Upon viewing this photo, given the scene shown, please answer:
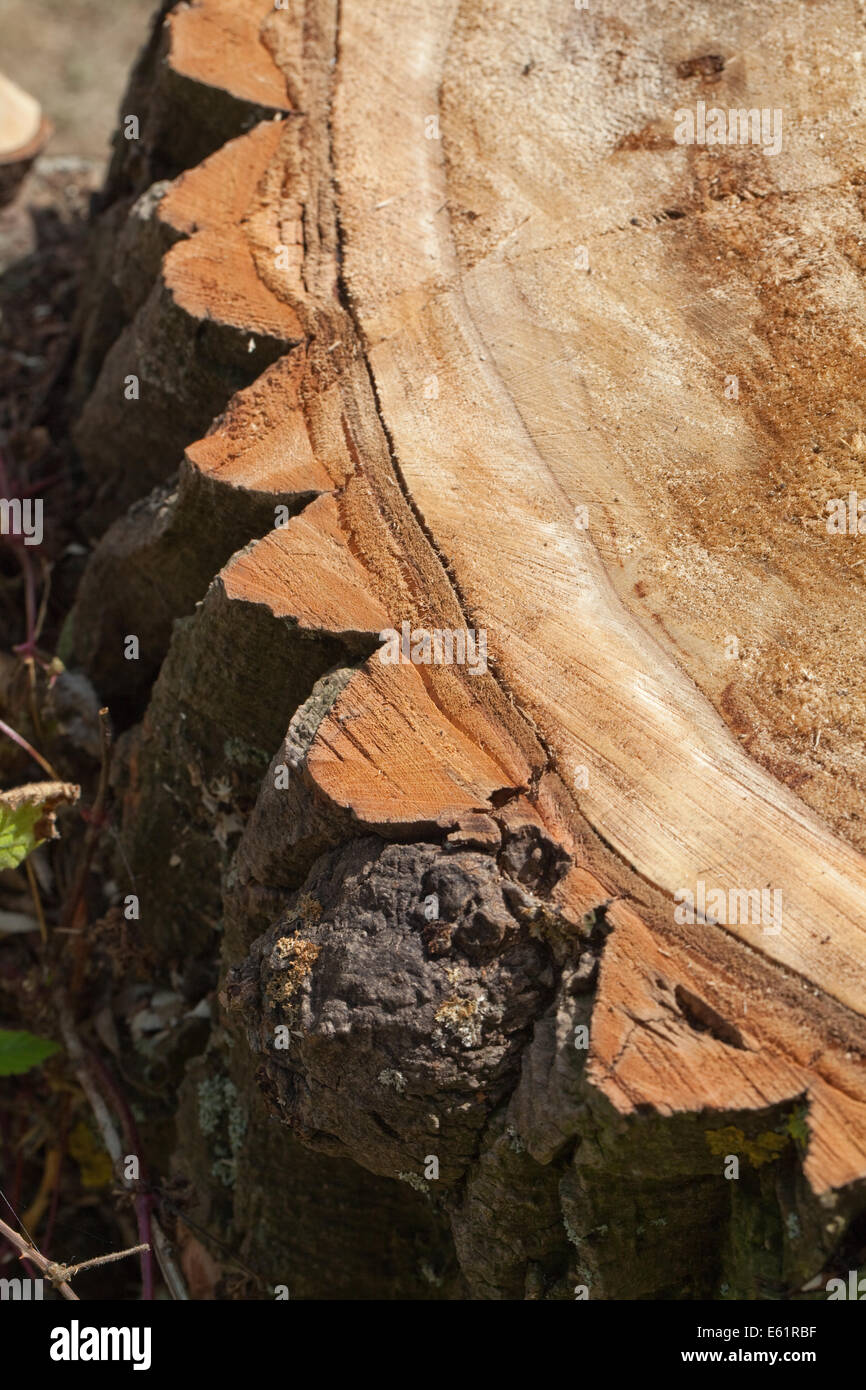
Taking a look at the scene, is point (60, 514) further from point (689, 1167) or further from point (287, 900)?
point (689, 1167)

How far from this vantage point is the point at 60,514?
11.2 ft

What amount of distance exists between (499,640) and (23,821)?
1.04m

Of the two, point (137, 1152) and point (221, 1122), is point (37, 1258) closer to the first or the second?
point (221, 1122)

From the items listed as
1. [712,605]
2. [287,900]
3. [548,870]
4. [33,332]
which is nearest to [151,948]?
[287,900]

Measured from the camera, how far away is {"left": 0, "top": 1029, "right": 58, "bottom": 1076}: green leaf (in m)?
2.43

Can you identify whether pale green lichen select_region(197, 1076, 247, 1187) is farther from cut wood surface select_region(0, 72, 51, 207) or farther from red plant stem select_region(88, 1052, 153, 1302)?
cut wood surface select_region(0, 72, 51, 207)

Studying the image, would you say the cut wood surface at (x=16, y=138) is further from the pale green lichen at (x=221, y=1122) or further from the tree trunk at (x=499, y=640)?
the pale green lichen at (x=221, y=1122)

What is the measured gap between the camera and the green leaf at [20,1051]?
2427 mm

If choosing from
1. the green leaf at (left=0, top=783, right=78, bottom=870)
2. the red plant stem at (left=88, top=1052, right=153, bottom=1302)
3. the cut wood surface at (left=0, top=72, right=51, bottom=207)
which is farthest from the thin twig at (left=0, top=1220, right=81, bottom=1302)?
the cut wood surface at (left=0, top=72, right=51, bottom=207)

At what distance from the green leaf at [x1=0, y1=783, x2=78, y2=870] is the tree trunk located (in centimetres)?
23

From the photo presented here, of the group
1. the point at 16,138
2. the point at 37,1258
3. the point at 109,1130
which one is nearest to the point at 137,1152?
the point at 109,1130

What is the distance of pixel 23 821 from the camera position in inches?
93.9

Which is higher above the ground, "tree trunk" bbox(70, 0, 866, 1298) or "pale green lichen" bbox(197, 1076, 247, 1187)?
"tree trunk" bbox(70, 0, 866, 1298)

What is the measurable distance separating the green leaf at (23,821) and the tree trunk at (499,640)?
231 mm
